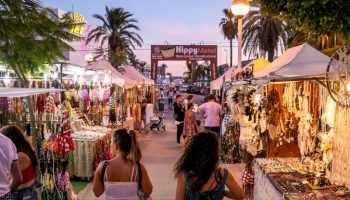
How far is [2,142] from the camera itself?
387 cm

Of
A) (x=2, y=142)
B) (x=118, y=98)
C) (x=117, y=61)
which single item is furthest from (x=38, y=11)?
(x=117, y=61)

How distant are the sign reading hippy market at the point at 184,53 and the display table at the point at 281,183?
951 inches

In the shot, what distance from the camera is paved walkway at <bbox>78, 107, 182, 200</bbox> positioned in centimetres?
839

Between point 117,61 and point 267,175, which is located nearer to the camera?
point 267,175

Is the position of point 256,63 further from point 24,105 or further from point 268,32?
point 268,32

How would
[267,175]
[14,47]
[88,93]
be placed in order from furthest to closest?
[88,93] < [14,47] < [267,175]

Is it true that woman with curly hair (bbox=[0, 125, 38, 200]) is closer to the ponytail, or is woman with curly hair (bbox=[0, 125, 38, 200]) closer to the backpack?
the ponytail

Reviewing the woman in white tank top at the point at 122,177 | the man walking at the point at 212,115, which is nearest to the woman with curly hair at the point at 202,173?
the woman in white tank top at the point at 122,177

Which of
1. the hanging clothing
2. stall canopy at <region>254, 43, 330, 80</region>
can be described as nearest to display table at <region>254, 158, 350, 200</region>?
stall canopy at <region>254, 43, 330, 80</region>

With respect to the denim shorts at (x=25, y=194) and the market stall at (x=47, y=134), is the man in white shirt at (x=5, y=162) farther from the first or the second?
the market stall at (x=47, y=134)

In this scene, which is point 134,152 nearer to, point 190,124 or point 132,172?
point 132,172

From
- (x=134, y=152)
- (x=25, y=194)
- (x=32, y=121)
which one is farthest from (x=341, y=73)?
(x=32, y=121)

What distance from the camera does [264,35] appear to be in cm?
2156

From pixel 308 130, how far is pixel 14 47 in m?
5.23
